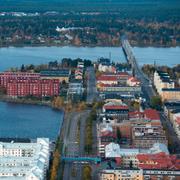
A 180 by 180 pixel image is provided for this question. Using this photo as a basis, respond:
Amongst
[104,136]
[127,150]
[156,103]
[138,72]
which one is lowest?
[127,150]

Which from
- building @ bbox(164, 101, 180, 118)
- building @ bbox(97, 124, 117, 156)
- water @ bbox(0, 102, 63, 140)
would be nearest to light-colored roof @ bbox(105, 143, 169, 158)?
building @ bbox(97, 124, 117, 156)

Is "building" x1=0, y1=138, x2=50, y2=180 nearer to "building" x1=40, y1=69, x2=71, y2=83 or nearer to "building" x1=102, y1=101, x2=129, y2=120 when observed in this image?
"building" x1=102, y1=101, x2=129, y2=120

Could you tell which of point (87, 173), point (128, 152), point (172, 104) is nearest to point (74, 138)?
point (128, 152)

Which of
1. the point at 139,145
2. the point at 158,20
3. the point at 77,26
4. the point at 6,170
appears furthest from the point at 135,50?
the point at 6,170

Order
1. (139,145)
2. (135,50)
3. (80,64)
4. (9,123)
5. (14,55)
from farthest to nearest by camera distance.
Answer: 1. (135,50)
2. (14,55)
3. (80,64)
4. (9,123)
5. (139,145)

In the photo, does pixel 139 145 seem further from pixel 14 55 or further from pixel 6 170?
pixel 14 55

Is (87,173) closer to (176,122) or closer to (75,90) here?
(176,122)
